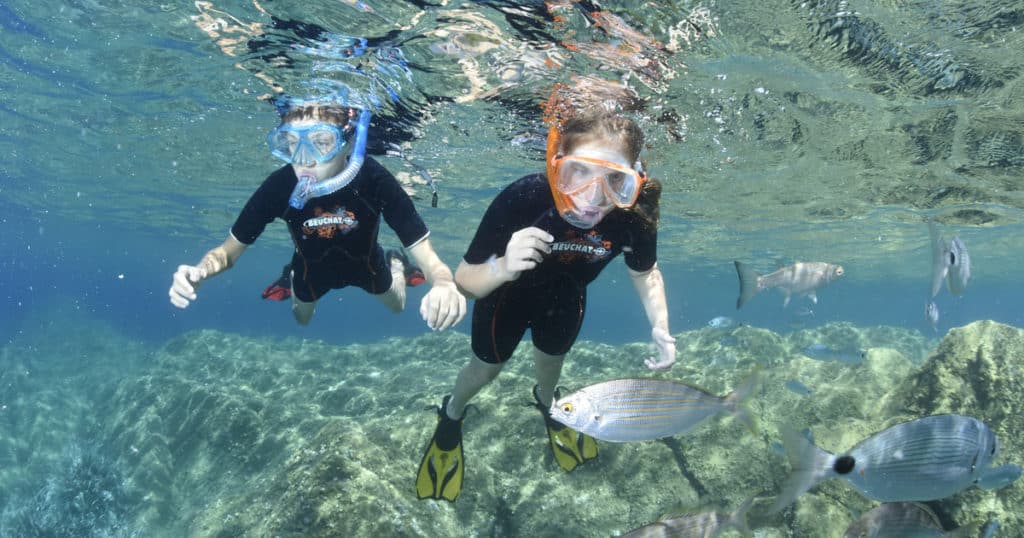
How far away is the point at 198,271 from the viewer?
443 cm

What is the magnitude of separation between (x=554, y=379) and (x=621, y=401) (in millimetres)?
2878

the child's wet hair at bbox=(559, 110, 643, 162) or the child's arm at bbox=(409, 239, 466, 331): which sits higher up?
the child's wet hair at bbox=(559, 110, 643, 162)

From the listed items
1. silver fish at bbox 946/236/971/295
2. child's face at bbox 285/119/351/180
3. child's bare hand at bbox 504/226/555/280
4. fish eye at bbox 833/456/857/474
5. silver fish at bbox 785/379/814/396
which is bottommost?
silver fish at bbox 785/379/814/396

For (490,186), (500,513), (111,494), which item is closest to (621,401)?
(500,513)

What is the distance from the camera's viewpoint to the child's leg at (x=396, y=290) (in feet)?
25.5

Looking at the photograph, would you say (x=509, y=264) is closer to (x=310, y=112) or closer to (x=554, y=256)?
(x=554, y=256)

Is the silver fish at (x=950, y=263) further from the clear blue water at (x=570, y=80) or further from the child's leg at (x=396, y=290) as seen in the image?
the child's leg at (x=396, y=290)

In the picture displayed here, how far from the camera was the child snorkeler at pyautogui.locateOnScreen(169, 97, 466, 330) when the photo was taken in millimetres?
5617

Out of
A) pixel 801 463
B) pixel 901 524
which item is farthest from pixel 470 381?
pixel 901 524

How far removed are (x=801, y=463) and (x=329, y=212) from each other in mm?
5571

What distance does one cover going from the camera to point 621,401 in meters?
3.11

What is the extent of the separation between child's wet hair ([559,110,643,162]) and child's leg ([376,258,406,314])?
4548mm

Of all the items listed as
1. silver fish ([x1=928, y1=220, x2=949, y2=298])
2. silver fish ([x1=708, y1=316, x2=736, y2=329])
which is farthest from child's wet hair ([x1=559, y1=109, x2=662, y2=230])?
silver fish ([x1=708, y1=316, x2=736, y2=329])

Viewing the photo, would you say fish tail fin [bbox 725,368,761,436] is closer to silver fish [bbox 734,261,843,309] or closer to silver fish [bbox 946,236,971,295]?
silver fish [bbox 946,236,971,295]
